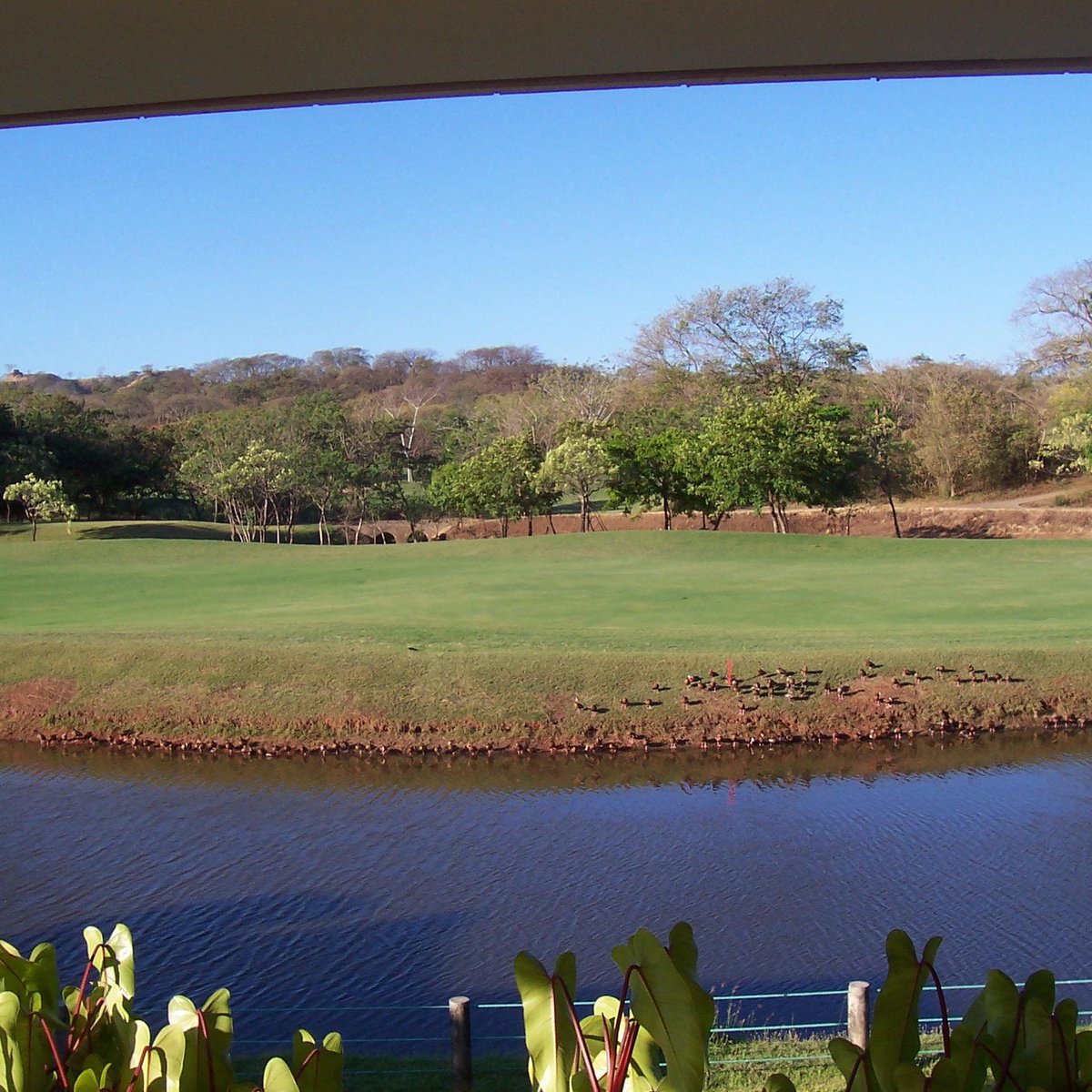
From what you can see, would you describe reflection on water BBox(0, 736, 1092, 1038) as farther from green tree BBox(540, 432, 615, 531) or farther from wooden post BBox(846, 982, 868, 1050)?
green tree BBox(540, 432, 615, 531)

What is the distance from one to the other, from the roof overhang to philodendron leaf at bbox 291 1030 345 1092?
158 centimetres

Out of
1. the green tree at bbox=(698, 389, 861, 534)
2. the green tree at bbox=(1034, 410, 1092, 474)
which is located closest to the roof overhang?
the green tree at bbox=(698, 389, 861, 534)

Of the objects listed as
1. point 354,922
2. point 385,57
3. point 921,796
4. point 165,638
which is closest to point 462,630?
point 165,638

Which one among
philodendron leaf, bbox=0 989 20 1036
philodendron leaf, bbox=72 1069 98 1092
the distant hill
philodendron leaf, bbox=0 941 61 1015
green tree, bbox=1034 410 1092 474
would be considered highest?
the distant hill

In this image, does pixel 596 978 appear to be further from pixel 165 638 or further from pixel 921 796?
pixel 165 638

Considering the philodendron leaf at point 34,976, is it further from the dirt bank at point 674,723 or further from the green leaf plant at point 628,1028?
the dirt bank at point 674,723

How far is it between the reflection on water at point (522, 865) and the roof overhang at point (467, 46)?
457cm

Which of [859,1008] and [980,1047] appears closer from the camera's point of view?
[980,1047]

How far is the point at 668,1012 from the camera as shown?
1.32 meters

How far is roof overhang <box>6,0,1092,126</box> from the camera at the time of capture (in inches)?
81.8

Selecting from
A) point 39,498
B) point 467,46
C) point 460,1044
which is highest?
point 467,46

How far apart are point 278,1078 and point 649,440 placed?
3550 centimetres

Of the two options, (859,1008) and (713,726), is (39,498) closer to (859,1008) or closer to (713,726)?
(713,726)

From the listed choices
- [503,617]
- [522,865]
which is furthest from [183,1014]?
[503,617]
